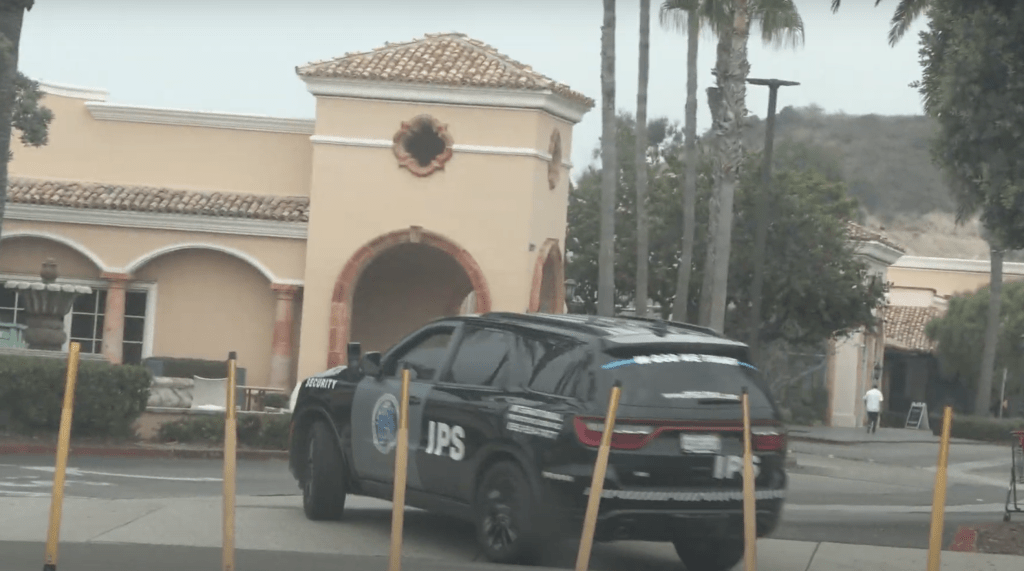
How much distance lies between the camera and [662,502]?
10016 mm

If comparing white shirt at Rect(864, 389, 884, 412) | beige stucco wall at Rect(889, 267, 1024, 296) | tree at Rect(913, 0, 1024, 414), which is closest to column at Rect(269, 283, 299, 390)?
white shirt at Rect(864, 389, 884, 412)

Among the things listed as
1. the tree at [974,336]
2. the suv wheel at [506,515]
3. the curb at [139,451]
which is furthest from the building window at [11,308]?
the tree at [974,336]

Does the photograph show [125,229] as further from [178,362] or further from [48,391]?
[48,391]

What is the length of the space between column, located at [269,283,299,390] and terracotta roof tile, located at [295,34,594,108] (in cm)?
461

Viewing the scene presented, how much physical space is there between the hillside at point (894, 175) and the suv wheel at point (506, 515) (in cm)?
10977

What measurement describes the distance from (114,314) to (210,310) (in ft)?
6.57

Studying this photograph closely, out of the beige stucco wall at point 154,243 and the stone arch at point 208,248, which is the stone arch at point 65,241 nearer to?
the beige stucco wall at point 154,243

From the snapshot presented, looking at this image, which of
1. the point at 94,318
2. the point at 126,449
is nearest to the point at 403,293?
the point at 94,318

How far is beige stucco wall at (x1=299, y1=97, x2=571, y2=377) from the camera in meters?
32.6

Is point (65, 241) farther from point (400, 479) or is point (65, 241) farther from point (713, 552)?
point (400, 479)

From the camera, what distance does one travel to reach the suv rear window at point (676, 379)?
33.2ft

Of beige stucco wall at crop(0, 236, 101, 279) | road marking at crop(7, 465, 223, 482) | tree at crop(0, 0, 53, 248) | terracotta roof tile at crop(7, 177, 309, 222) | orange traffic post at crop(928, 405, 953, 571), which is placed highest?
tree at crop(0, 0, 53, 248)

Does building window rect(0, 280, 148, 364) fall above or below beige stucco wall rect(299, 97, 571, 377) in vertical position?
below

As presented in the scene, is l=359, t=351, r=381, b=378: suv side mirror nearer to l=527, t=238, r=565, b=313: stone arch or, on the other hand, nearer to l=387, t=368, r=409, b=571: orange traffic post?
l=387, t=368, r=409, b=571: orange traffic post
